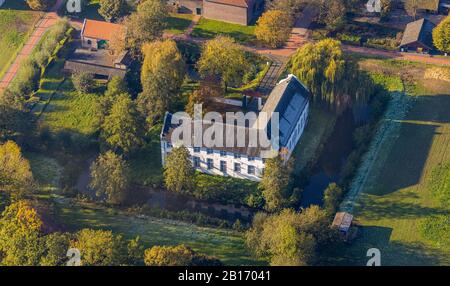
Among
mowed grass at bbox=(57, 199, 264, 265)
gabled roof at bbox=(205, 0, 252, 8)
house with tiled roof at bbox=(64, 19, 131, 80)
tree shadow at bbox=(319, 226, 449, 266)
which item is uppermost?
gabled roof at bbox=(205, 0, 252, 8)

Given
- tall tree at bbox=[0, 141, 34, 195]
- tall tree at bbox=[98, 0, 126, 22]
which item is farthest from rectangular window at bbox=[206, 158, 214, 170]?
tall tree at bbox=[98, 0, 126, 22]

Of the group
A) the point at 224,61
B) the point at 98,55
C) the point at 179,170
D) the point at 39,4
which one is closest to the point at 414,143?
the point at 224,61

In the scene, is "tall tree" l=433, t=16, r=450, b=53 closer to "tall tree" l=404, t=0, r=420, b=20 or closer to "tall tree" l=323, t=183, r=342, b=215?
"tall tree" l=404, t=0, r=420, b=20

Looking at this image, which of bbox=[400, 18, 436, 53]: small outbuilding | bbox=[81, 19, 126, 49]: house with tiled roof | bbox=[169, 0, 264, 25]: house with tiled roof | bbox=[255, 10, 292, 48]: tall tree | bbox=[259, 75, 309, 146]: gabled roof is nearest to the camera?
bbox=[259, 75, 309, 146]: gabled roof

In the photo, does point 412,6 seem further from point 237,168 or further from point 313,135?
point 237,168

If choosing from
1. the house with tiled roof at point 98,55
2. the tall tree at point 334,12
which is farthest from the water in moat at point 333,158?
the house with tiled roof at point 98,55

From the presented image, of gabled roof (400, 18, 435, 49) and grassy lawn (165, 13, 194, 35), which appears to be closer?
gabled roof (400, 18, 435, 49)
